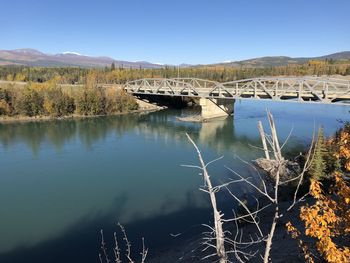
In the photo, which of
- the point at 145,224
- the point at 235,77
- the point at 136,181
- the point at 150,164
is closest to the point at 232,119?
the point at 150,164

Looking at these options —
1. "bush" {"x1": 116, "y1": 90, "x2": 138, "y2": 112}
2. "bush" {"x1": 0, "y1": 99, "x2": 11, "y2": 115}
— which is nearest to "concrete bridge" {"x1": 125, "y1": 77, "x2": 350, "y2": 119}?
"bush" {"x1": 116, "y1": 90, "x2": 138, "y2": 112}

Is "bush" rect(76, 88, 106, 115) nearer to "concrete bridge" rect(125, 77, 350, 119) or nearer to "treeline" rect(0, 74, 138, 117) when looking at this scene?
"treeline" rect(0, 74, 138, 117)

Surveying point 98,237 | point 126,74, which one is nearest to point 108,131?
point 98,237

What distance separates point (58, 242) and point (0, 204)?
6.07 metres

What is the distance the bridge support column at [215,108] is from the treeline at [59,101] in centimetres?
1275

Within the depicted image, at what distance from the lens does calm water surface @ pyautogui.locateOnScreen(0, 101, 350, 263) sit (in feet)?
46.0

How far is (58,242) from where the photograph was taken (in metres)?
13.6

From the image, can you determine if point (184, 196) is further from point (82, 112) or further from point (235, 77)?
point (235, 77)

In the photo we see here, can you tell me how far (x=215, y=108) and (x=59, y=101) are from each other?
21.1 meters

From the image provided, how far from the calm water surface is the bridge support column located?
6260 mm

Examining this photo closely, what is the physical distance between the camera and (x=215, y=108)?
48.9 meters

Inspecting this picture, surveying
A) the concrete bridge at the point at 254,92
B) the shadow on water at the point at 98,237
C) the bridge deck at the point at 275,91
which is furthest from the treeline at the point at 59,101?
the shadow on water at the point at 98,237

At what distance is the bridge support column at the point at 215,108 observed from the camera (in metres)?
47.7

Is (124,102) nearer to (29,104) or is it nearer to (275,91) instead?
(29,104)
